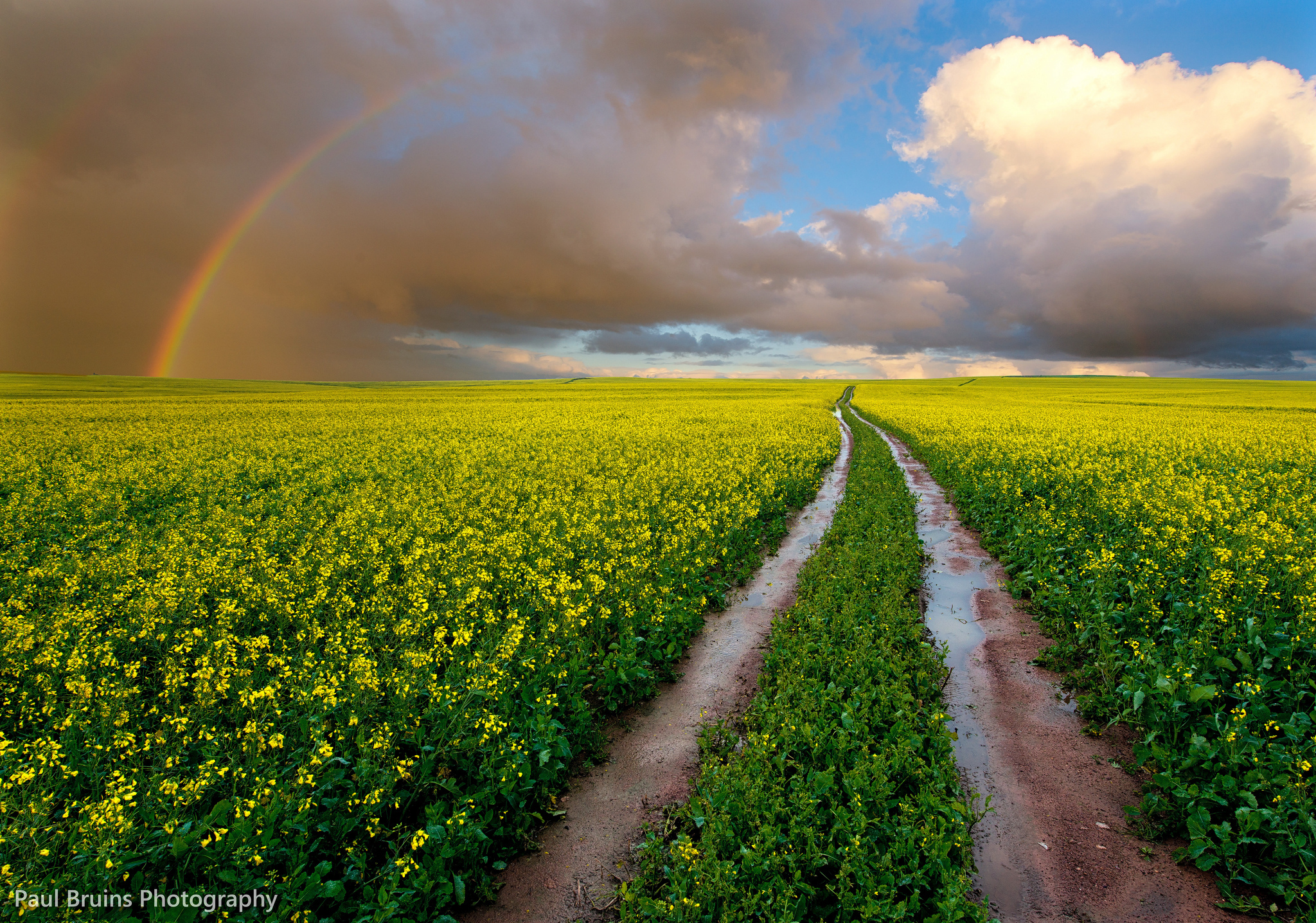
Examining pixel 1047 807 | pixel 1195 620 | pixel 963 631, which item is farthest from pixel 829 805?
pixel 1195 620

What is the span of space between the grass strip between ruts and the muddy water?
0.32 metres

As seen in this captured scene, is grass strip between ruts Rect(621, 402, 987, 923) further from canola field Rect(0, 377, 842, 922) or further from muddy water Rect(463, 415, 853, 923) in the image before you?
canola field Rect(0, 377, 842, 922)

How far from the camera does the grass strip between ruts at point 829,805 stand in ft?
13.2

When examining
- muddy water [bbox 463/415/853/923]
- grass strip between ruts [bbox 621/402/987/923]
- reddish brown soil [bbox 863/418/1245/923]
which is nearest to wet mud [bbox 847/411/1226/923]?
reddish brown soil [bbox 863/418/1245/923]

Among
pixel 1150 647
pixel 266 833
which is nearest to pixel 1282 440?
pixel 1150 647

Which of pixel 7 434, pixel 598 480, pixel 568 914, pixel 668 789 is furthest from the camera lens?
pixel 7 434

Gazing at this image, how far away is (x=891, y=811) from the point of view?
15.9 feet

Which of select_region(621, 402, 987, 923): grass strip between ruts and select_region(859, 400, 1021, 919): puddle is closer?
select_region(621, 402, 987, 923): grass strip between ruts

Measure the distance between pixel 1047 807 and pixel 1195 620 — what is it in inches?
176

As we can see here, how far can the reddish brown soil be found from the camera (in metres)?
4.30

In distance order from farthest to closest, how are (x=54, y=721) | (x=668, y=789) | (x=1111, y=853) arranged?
(x=668, y=789) → (x=54, y=721) → (x=1111, y=853)

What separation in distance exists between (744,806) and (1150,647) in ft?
18.9

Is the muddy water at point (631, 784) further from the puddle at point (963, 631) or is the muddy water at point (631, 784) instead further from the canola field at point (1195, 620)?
the canola field at point (1195, 620)

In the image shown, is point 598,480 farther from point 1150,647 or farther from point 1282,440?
point 1282,440
